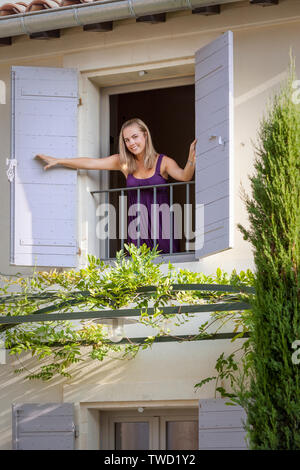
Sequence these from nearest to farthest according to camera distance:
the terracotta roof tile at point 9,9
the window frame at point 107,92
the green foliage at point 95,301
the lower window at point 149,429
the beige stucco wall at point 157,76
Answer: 1. the green foliage at point 95,301
2. the beige stucco wall at point 157,76
3. the lower window at point 149,429
4. the terracotta roof tile at point 9,9
5. the window frame at point 107,92

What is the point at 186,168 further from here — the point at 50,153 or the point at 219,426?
the point at 219,426

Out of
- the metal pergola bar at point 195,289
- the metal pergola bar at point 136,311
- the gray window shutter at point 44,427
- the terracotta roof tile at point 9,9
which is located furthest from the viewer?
the terracotta roof tile at point 9,9

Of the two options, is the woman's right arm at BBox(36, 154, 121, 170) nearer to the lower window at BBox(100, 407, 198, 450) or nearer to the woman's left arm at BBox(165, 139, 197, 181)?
the woman's left arm at BBox(165, 139, 197, 181)

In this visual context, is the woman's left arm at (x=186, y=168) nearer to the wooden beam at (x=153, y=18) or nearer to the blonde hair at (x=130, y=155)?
the blonde hair at (x=130, y=155)

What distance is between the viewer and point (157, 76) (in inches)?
438

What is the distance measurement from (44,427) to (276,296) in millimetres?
3583

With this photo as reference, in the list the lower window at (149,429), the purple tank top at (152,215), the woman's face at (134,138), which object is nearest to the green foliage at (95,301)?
the purple tank top at (152,215)

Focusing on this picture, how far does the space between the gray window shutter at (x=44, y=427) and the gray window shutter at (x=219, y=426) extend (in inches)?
47.0

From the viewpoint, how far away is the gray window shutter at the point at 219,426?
990 centimetres

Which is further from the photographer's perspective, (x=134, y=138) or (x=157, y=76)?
(x=157, y=76)

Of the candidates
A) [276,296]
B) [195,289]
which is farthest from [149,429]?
[276,296]

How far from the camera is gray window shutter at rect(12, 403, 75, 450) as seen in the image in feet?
34.1

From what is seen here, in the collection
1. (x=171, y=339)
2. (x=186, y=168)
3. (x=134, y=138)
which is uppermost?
(x=134, y=138)
